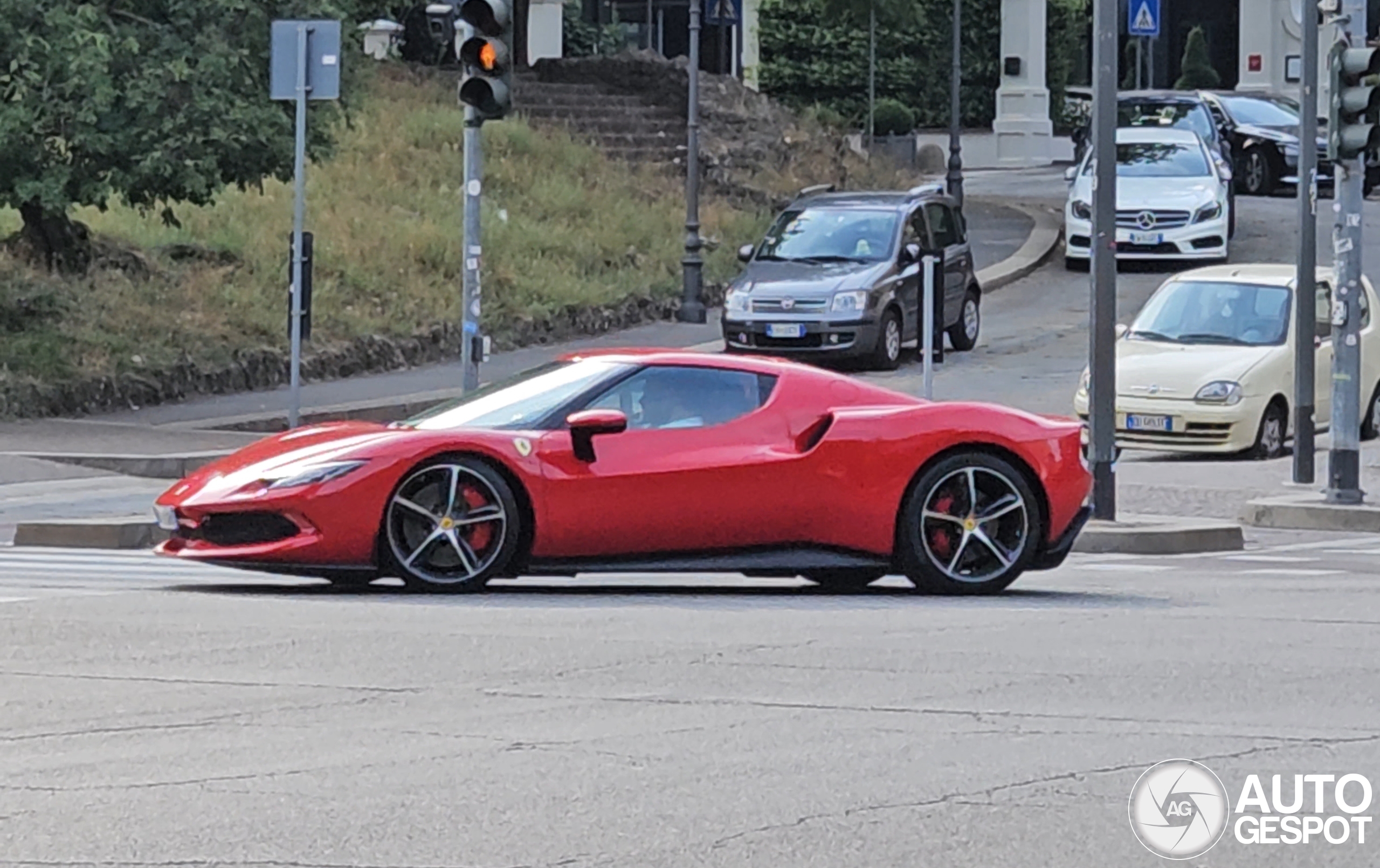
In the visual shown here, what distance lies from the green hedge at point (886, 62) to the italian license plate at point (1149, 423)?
33403 millimetres

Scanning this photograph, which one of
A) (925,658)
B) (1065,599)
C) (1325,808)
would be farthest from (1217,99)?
(1325,808)

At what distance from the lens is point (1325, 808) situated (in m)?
7.37

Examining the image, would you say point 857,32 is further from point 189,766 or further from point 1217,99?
point 189,766

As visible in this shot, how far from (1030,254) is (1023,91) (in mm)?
19817

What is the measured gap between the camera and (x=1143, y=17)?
51.5 meters

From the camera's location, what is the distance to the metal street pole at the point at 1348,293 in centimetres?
1927

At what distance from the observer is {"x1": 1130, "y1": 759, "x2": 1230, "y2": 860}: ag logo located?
273 inches

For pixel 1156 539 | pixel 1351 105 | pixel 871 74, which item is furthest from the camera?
pixel 871 74

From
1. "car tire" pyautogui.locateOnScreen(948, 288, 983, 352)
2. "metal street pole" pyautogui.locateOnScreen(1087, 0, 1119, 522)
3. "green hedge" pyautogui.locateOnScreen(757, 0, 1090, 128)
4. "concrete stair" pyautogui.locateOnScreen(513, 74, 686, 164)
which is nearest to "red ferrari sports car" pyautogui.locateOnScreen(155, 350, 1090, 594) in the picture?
"metal street pole" pyautogui.locateOnScreen(1087, 0, 1119, 522)

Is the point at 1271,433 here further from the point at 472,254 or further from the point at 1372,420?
the point at 472,254

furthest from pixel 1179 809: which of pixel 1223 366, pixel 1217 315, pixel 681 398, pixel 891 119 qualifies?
pixel 891 119

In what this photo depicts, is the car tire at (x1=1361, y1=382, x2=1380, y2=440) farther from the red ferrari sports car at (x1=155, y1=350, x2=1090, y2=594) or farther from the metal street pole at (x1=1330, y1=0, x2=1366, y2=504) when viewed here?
the red ferrari sports car at (x1=155, y1=350, x2=1090, y2=594)

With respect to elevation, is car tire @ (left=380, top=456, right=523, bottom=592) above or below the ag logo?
above

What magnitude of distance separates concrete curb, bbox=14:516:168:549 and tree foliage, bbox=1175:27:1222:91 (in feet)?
157
